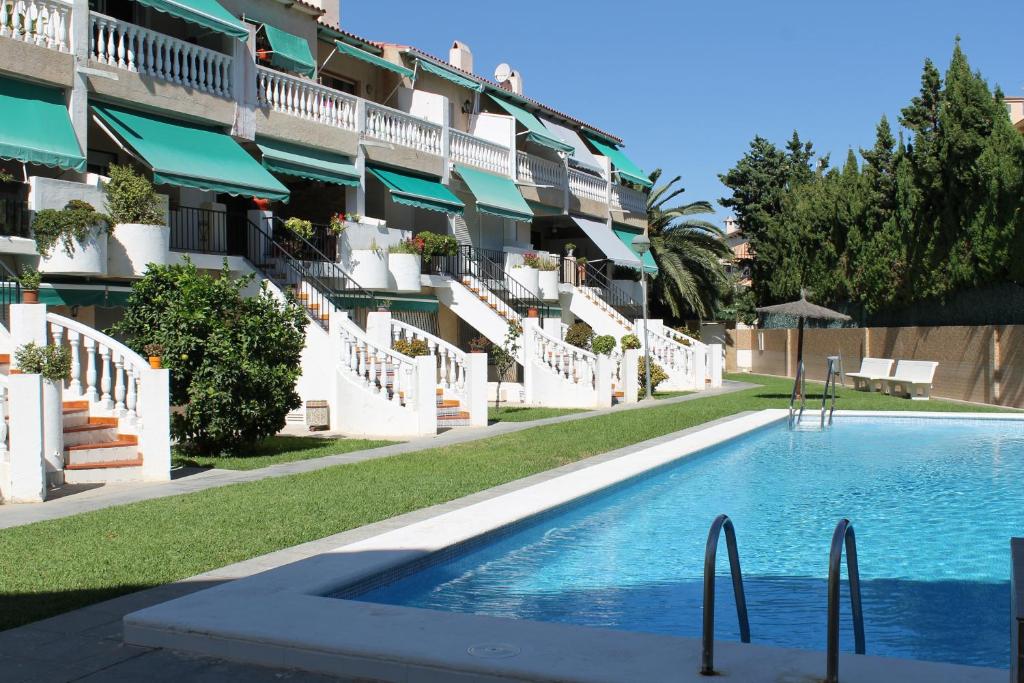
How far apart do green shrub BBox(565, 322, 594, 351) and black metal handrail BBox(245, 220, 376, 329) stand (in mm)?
8382

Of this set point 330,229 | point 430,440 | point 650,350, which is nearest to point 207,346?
point 430,440

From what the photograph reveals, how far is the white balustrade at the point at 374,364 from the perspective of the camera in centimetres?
1767

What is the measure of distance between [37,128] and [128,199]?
1693 millimetres

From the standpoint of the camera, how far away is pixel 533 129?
109 ft

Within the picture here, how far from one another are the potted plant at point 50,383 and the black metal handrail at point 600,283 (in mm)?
24014

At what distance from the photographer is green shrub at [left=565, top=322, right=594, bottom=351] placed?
1187 inches

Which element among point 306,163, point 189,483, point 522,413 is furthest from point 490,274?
point 189,483

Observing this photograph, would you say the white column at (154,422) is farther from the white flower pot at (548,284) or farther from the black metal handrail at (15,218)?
the white flower pot at (548,284)

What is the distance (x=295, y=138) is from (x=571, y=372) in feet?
26.9

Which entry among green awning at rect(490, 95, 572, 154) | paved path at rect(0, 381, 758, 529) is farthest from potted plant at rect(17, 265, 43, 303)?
green awning at rect(490, 95, 572, 154)

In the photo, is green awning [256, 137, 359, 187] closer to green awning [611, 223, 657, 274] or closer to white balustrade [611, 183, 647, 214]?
green awning [611, 223, 657, 274]

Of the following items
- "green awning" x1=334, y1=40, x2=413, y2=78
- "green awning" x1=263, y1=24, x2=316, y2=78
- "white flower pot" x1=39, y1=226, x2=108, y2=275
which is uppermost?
"green awning" x1=334, y1=40, x2=413, y2=78

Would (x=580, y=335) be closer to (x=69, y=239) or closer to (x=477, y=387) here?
(x=477, y=387)

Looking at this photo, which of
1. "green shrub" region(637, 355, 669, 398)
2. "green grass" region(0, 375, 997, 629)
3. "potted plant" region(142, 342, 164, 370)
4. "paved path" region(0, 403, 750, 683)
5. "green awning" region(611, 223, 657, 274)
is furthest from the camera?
"green awning" region(611, 223, 657, 274)
